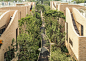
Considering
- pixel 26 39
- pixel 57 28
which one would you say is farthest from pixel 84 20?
pixel 57 28

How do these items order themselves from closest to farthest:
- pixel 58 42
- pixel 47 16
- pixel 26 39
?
pixel 26 39 → pixel 58 42 → pixel 47 16

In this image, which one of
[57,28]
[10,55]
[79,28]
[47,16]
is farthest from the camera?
[47,16]

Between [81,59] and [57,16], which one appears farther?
[57,16]

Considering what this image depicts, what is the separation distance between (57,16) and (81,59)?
16.4m

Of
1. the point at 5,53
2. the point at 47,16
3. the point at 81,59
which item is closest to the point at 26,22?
the point at 47,16

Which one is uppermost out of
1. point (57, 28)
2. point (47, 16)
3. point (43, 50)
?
point (47, 16)

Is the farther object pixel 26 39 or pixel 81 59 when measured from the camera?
pixel 26 39

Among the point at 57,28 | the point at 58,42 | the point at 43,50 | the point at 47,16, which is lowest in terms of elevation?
the point at 43,50

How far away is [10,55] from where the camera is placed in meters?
18.6

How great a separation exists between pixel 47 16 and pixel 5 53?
57.3ft

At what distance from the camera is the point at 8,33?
18672mm

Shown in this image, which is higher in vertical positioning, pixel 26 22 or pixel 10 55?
pixel 26 22

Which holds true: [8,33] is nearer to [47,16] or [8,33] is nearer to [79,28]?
[79,28]

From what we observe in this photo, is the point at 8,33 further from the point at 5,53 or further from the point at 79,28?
the point at 79,28
